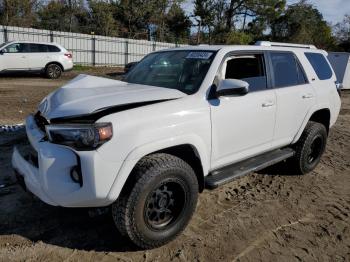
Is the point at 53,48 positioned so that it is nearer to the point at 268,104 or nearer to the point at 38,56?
the point at 38,56

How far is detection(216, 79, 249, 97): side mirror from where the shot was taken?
353 cm

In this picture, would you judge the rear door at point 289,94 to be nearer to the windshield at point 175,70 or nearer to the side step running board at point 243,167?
the side step running board at point 243,167

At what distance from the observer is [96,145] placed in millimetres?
2805

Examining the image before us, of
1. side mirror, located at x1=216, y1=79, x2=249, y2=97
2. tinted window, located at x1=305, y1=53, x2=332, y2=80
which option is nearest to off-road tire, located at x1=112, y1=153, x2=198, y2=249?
side mirror, located at x1=216, y1=79, x2=249, y2=97

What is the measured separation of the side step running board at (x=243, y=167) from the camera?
368cm

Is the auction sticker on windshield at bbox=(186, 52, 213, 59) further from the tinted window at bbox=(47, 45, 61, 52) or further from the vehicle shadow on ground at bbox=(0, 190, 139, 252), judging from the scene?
the tinted window at bbox=(47, 45, 61, 52)

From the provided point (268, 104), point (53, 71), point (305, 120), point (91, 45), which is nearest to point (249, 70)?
point (268, 104)

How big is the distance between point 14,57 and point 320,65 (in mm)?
13603

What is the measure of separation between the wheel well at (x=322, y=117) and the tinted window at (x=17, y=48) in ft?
44.7

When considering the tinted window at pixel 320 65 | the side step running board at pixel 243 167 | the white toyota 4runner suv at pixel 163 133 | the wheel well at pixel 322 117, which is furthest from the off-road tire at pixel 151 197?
the tinted window at pixel 320 65

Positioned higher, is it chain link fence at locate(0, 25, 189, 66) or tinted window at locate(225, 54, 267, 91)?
chain link fence at locate(0, 25, 189, 66)

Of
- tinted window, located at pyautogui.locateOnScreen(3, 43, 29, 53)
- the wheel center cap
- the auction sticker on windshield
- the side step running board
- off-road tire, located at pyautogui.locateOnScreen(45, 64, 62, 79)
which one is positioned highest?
tinted window, located at pyautogui.locateOnScreen(3, 43, 29, 53)

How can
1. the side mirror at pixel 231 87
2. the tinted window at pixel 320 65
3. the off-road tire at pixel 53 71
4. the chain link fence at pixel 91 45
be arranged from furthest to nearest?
the chain link fence at pixel 91 45 → the off-road tire at pixel 53 71 → the tinted window at pixel 320 65 → the side mirror at pixel 231 87

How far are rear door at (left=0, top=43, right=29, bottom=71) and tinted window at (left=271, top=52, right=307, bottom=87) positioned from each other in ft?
44.5
